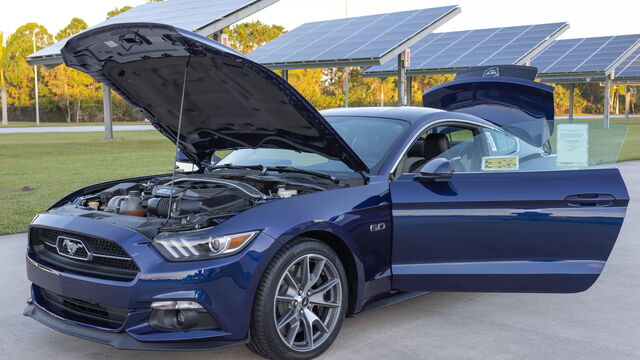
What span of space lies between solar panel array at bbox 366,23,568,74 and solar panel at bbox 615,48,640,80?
14494 mm

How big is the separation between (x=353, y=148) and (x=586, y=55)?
3404 centimetres

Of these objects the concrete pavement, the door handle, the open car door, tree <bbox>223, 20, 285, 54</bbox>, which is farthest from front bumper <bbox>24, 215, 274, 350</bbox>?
tree <bbox>223, 20, 285, 54</bbox>

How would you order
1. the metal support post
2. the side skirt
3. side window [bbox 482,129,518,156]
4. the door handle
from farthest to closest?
the metal support post < side window [bbox 482,129,518,156] < the door handle < the side skirt

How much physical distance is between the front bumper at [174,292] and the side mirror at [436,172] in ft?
3.96

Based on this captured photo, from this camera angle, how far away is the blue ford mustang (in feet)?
11.6

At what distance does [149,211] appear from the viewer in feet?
14.2

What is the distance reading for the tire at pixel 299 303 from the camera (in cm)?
370

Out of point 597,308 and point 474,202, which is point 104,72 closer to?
point 474,202

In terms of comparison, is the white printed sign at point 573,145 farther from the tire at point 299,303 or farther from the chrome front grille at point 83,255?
the chrome front grille at point 83,255

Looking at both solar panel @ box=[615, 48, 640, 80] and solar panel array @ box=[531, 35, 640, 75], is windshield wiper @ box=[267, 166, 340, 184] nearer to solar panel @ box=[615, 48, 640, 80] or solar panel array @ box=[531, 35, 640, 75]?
solar panel array @ box=[531, 35, 640, 75]

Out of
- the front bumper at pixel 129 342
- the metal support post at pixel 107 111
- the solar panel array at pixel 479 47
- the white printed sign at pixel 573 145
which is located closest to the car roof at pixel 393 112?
the white printed sign at pixel 573 145

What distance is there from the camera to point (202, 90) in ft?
15.1

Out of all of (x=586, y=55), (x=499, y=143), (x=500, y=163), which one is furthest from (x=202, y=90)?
(x=586, y=55)

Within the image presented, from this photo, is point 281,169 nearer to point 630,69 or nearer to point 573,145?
point 573,145
